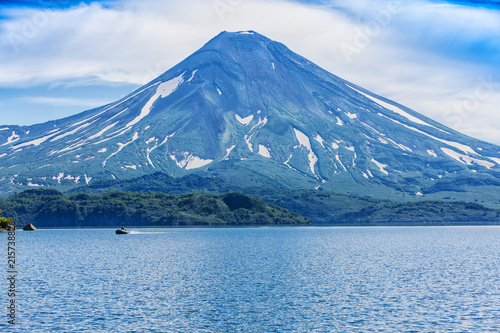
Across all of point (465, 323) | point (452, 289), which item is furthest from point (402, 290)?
point (465, 323)

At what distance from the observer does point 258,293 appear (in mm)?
55500

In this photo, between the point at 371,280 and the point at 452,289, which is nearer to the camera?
the point at 452,289

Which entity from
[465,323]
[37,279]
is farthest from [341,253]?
[465,323]

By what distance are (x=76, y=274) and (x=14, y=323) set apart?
2802cm

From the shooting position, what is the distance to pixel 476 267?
248ft

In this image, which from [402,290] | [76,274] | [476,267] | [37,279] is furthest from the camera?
[476,267]

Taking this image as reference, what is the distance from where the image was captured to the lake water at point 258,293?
139 feet

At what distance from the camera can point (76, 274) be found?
228 feet

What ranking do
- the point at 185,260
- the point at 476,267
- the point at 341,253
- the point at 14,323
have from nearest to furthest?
1. the point at 14,323
2. the point at 476,267
3. the point at 185,260
4. the point at 341,253

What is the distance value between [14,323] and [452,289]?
37.4 meters

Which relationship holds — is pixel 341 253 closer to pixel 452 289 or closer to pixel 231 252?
pixel 231 252

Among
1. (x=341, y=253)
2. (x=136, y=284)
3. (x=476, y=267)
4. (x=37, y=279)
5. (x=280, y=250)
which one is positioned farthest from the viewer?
(x=280, y=250)

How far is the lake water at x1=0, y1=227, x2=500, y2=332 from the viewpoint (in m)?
42.5

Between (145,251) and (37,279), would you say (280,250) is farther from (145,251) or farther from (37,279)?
(37,279)
